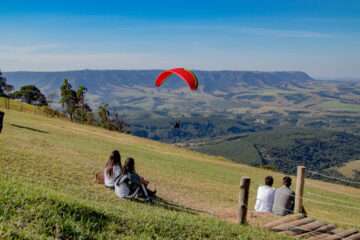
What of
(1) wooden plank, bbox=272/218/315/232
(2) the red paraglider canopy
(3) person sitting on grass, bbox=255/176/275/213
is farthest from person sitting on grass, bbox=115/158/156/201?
(2) the red paraglider canopy

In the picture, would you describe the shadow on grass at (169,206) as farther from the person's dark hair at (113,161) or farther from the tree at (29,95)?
the tree at (29,95)

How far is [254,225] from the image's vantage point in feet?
45.9

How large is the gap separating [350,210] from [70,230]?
24053 millimetres

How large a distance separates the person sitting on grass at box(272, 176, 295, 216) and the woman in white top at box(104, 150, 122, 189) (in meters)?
6.15

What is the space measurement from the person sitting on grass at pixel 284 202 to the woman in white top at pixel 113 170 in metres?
6.15

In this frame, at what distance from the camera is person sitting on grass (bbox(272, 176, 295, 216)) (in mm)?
15617

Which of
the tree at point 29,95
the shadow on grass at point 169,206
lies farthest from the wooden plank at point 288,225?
the tree at point 29,95

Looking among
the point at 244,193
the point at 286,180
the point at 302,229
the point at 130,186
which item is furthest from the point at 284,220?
the point at 130,186

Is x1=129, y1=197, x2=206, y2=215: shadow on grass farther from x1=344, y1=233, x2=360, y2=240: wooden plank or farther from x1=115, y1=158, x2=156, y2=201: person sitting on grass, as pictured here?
x1=344, y1=233, x2=360, y2=240: wooden plank

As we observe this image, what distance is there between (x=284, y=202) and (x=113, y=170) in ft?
22.2

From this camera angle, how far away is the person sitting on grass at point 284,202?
615 inches

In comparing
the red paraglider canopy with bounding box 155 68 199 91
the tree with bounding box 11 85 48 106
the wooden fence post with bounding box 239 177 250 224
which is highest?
the red paraglider canopy with bounding box 155 68 199 91

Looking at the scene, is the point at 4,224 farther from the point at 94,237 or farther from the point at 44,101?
the point at 44,101

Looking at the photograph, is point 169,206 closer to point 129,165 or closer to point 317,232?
point 129,165
